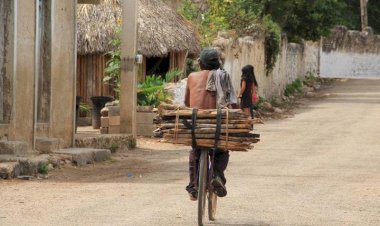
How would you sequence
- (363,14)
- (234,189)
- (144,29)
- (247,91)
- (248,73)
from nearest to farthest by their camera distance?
(234,189) < (248,73) < (247,91) < (144,29) < (363,14)

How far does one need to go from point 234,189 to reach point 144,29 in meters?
13.7

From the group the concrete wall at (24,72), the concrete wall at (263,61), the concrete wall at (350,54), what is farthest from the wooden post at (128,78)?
the concrete wall at (350,54)

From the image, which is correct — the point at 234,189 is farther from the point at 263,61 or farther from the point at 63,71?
the point at 263,61

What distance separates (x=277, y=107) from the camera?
109 ft

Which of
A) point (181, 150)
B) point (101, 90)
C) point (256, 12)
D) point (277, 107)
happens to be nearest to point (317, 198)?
point (181, 150)

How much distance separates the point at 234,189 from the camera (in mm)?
13008

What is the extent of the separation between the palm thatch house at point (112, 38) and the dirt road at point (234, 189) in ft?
16.4

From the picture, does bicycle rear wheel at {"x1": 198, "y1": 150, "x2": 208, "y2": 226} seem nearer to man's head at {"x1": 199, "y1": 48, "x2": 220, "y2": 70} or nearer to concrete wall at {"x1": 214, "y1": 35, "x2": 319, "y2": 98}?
man's head at {"x1": 199, "y1": 48, "x2": 220, "y2": 70}

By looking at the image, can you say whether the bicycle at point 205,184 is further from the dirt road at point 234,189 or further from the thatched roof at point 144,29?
the thatched roof at point 144,29

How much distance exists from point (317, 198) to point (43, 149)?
5883mm

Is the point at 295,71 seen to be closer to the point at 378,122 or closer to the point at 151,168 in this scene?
the point at 378,122

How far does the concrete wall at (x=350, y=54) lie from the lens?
5422cm

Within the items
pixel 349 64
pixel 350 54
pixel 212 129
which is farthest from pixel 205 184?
pixel 349 64

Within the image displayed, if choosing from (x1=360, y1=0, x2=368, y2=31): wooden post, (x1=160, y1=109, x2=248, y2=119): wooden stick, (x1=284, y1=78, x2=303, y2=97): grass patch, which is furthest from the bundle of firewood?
(x1=360, y1=0, x2=368, y2=31): wooden post
